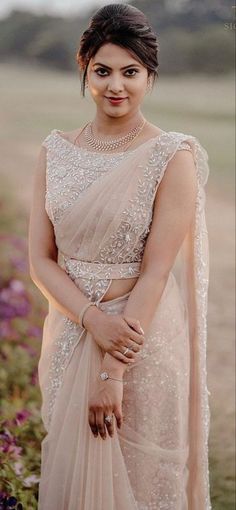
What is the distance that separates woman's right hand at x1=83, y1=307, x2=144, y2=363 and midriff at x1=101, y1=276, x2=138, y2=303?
3.0 inches

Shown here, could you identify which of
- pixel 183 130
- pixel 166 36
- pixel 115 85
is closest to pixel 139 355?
pixel 115 85

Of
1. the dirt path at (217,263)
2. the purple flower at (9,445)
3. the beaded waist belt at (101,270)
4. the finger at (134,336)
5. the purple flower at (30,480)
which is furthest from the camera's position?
the dirt path at (217,263)

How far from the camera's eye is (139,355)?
2.15 m

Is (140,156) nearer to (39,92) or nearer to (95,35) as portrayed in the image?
(95,35)

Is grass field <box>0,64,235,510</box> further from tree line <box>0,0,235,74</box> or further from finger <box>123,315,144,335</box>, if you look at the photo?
finger <box>123,315,144,335</box>

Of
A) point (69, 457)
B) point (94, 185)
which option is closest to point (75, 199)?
point (94, 185)

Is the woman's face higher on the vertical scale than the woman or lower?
higher

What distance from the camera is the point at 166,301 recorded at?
2.20 meters

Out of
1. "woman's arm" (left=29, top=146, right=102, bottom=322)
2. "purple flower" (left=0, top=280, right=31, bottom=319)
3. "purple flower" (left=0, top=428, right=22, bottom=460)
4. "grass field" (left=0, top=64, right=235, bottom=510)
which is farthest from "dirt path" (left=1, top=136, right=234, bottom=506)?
"woman's arm" (left=29, top=146, right=102, bottom=322)

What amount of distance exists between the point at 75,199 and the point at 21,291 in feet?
5.12

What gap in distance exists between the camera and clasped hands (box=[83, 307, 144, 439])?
2014 millimetres

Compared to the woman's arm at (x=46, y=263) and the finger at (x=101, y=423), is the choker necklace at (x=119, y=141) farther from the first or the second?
the finger at (x=101, y=423)

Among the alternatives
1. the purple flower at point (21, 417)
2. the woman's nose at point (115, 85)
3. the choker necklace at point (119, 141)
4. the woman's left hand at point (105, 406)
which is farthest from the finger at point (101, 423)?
the purple flower at point (21, 417)

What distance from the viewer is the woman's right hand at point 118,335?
201 centimetres
